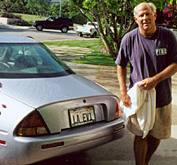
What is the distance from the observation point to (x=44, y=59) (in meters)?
4.18

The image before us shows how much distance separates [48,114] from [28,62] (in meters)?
1.33

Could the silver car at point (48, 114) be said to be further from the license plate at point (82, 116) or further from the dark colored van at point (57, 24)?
the dark colored van at point (57, 24)

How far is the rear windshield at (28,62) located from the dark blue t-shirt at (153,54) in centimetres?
113

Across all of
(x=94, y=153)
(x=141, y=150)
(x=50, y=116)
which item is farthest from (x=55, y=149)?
(x=94, y=153)

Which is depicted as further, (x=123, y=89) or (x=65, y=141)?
(x=123, y=89)

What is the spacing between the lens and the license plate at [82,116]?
311 centimetres

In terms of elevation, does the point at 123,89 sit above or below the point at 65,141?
above

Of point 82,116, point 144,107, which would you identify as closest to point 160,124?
point 144,107

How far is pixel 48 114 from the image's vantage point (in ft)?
9.59

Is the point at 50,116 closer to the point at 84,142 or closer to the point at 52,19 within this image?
the point at 84,142

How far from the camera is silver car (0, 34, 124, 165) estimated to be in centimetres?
282

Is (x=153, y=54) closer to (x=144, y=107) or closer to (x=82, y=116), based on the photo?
(x=144, y=107)

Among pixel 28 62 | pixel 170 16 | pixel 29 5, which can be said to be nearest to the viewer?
pixel 28 62

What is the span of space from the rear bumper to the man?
356 mm
